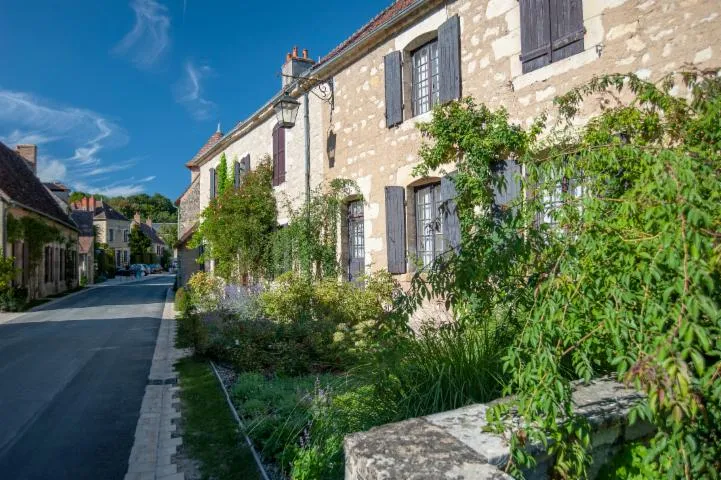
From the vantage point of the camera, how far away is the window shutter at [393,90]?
8.54m

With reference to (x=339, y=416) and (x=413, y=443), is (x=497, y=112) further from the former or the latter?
(x=413, y=443)

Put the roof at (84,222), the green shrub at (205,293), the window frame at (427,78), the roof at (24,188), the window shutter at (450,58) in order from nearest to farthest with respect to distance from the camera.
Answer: the window shutter at (450,58)
the window frame at (427,78)
the green shrub at (205,293)
the roof at (24,188)
the roof at (84,222)

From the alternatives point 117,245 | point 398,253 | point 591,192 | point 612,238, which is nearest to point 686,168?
point 612,238

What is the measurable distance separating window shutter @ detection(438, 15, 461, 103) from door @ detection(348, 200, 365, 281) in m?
3.05

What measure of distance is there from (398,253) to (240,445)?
494cm

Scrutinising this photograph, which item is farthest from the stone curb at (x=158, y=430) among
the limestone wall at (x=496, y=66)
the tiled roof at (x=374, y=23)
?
the tiled roof at (x=374, y=23)

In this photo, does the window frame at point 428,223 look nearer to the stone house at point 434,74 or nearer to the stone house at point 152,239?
the stone house at point 434,74

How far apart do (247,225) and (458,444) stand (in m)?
12.0

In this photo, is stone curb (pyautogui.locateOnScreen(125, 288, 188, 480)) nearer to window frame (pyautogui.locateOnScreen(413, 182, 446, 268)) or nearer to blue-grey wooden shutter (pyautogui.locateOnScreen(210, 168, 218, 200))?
window frame (pyautogui.locateOnScreen(413, 182, 446, 268))

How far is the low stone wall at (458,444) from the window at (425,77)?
627 cm

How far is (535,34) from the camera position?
6305 millimetres

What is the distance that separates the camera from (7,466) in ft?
12.9

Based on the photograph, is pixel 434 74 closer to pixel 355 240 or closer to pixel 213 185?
pixel 355 240

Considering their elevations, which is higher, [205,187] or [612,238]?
[205,187]
